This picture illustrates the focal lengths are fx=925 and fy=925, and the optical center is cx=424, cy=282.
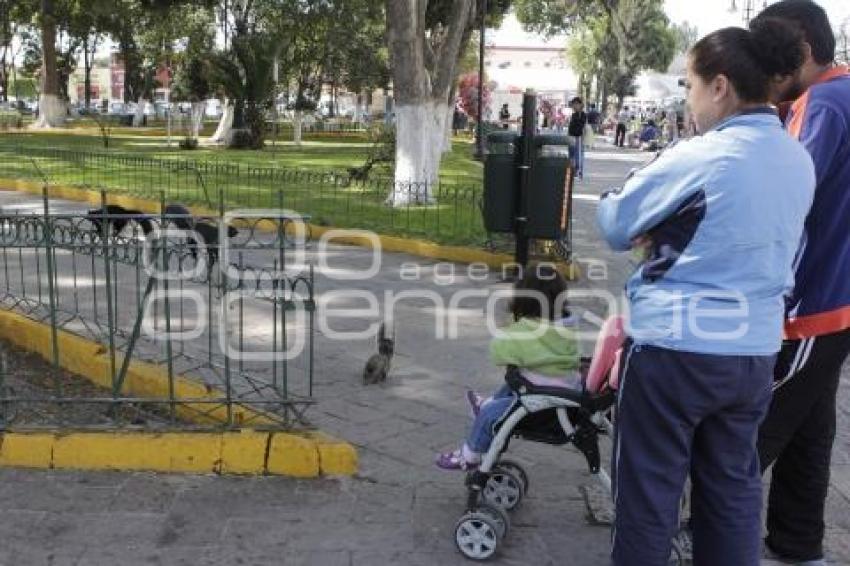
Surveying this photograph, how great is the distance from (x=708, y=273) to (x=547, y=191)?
513 cm

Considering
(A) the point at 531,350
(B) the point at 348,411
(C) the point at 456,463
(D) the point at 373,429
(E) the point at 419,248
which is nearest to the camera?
(A) the point at 531,350

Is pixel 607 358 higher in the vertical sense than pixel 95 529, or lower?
higher

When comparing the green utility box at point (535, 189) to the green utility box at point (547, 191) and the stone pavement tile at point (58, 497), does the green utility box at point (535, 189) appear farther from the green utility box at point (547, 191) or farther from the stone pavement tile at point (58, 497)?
the stone pavement tile at point (58, 497)

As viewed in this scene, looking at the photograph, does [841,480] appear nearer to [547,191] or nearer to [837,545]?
[837,545]

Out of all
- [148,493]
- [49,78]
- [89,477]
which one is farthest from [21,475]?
[49,78]

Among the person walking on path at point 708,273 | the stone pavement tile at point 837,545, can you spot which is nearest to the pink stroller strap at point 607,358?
the person walking on path at point 708,273

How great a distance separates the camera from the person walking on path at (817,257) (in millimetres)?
2811

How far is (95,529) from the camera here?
11.6 ft

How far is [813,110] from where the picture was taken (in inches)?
111

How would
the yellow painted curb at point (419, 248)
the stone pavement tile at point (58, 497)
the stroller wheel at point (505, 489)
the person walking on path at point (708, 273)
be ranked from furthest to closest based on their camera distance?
the yellow painted curb at point (419, 248), the stone pavement tile at point (58, 497), the stroller wheel at point (505, 489), the person walking on path at point (708, 273)

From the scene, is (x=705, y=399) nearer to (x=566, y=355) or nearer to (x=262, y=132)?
(x=566, y=355)

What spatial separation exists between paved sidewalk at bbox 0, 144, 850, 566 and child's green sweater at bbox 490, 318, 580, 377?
73cm

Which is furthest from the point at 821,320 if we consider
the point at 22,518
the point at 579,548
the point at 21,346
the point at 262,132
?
the point at 262,132

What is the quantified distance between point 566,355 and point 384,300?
455cm
